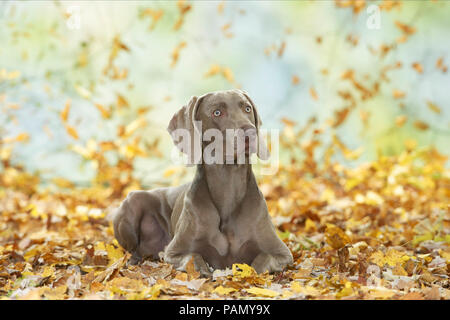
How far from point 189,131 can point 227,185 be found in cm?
38

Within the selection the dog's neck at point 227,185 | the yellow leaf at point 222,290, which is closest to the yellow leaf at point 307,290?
the yellow leaf at point 222,290

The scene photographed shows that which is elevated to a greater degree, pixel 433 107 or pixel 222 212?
pixel 433 107

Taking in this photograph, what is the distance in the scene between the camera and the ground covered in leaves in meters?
2.66

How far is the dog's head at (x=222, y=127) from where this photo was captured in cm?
295

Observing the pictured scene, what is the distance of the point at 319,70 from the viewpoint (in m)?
7.40

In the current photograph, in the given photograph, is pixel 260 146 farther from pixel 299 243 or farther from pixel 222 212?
pixel 299 243

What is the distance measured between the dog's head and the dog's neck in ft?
0.24

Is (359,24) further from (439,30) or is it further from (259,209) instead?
(259,209)

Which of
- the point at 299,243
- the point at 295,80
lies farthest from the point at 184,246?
the point at 295,80

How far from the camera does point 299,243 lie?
3.93 metres

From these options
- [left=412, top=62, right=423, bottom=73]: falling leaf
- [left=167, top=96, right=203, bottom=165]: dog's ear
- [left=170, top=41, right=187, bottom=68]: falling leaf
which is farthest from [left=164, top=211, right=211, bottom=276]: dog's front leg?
[left=412, top=62, right=423, bottom=73]: falling leaf

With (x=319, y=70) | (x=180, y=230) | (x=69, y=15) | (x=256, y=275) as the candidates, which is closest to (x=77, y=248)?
(x=180, y=230)

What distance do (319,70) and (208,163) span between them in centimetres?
462

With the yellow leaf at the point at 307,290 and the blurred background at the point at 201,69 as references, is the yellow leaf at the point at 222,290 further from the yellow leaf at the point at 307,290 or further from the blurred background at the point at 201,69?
the blurred background at the point at 201,69
